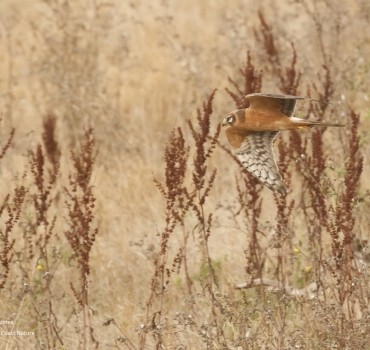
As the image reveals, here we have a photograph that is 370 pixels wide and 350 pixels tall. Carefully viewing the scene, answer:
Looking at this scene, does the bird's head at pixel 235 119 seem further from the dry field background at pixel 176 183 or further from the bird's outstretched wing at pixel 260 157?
the dry field background at pixel 176 183

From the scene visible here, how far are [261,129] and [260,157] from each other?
14 cm

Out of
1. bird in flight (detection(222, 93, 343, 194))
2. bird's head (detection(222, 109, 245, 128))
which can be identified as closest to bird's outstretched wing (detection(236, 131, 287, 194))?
bird in flight (detection(222, 93, 343, 194))

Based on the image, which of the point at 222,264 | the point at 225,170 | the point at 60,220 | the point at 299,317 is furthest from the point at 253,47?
the point at 299,317

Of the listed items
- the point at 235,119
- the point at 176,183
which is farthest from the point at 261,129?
the point at 176,183

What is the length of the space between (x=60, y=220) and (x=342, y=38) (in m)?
4.10

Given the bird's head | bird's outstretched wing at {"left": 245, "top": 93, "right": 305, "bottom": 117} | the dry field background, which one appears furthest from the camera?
the dry field background

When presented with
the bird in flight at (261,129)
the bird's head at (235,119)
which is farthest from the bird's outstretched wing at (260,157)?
the bird's head at (235,119)

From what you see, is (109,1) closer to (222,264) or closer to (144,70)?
(144,70)

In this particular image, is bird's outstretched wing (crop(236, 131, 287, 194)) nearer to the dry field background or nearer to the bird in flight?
the bird in flight

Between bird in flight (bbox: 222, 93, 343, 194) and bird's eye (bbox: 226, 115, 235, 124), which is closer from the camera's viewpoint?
bird in flight (bbox: 222, 93, 343, 194)

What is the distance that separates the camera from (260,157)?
4160 millimetres

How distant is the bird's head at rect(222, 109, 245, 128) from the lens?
4.11m

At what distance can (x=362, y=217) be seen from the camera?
556 centimetres

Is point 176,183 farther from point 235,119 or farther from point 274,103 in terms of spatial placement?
point 274,103
